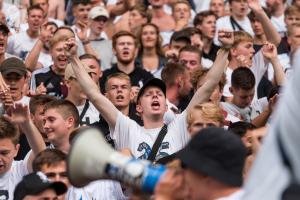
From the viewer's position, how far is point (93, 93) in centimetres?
919

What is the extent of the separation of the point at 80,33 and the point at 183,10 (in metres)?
2.85

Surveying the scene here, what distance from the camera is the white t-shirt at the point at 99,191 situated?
8359 mm

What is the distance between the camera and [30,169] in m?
8.50

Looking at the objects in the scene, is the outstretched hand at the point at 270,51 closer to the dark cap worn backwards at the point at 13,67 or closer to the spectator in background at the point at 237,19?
the dark cap worn backwards at the point at 13,67

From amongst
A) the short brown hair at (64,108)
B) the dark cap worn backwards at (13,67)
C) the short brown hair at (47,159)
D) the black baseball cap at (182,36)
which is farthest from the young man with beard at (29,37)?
the short brown hair at (47,159)

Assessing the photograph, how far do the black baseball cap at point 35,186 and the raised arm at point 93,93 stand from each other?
2.38 metres

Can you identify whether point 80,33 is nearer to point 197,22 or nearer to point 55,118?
point 197,22

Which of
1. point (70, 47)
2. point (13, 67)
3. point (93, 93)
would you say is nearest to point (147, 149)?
point (93, 93)

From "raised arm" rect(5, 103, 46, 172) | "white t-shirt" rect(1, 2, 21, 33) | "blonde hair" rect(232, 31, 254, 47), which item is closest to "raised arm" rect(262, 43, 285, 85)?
"blonde hair" rect(232, 31, 254, 47)

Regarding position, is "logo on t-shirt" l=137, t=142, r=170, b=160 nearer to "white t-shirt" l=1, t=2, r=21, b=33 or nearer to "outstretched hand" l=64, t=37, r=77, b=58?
"outstretched hand" l=64, t=37, r=77, b=58

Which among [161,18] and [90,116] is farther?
[161,18]

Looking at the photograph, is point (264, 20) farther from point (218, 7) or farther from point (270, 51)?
point (218, 7)

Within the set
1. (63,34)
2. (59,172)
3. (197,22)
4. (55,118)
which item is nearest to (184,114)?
(55,118)

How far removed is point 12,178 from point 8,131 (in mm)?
394
